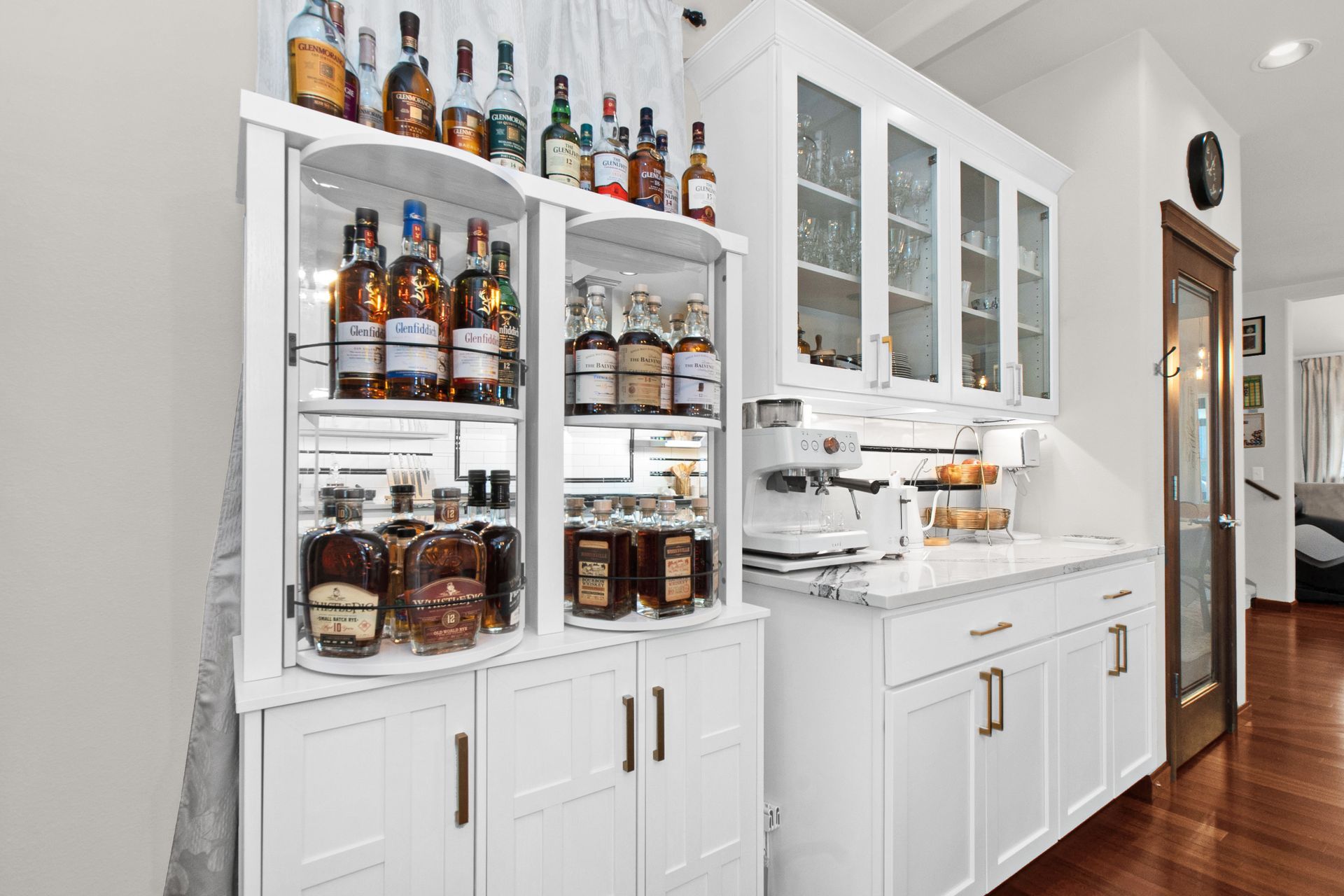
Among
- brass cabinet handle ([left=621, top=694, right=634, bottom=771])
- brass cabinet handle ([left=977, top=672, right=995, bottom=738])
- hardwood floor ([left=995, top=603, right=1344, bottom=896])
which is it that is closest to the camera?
brass cabinet handle ([left=621, top=694, right=634, bottom=771])

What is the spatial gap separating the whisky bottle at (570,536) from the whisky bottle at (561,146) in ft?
2.08

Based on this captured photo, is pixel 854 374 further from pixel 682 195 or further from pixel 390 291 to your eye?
pixel 390 291

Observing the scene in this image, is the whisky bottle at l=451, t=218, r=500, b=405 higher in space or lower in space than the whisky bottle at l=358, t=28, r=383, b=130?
lower

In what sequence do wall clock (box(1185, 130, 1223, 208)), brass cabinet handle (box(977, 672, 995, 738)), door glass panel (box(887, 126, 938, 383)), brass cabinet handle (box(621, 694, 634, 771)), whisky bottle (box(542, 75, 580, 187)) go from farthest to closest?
wall clock (box(1185, 130, 1223, 208))
door glass panel (box(887, 126, 938, 383))
brass cabinet handle (box(977, 672, 995, 738))
whisky bottle (box(542, 75, 580, 187))
brass cabinet handle (box(621, 694, 634, 771))

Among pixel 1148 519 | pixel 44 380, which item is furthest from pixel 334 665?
pixel 1148 519

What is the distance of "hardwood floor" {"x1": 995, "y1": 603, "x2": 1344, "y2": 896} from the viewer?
1.85 m

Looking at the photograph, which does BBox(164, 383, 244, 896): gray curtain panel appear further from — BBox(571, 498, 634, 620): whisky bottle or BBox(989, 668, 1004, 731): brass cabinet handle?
BBox(989, 668, 1004, 731): brass cabinet handle

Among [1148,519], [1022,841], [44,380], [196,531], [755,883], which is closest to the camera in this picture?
[44,380]

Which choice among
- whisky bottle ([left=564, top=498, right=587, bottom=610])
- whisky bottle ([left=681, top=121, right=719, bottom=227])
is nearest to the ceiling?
whisky bottle ([left=681, top=121, right=719, bottom=227])

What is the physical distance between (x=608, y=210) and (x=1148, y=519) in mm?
2289

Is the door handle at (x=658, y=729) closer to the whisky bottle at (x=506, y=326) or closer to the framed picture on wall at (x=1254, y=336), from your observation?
the whisky bottle at (x=506, y=326)

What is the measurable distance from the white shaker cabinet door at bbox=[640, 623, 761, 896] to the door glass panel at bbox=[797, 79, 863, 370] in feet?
2.88

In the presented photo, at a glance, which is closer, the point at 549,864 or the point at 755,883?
the point at 549,864

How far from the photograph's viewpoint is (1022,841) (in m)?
1.76
